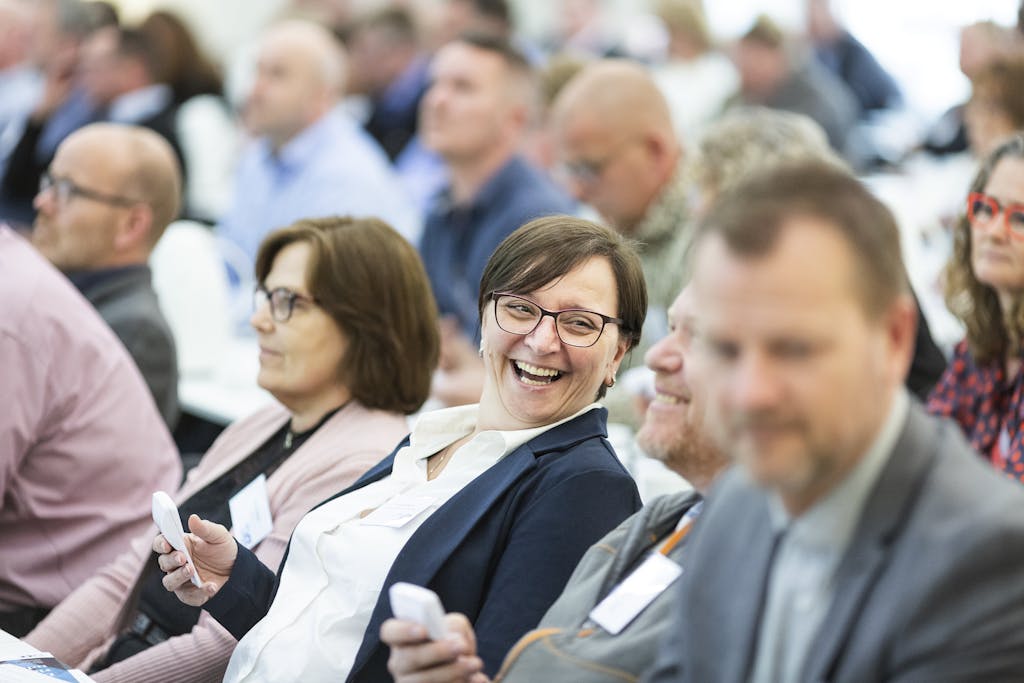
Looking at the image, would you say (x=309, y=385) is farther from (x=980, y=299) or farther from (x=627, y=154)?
(x=627, y=154)

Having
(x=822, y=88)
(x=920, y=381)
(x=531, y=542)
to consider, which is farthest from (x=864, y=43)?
(x=531, y=542)

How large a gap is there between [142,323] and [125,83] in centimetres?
415

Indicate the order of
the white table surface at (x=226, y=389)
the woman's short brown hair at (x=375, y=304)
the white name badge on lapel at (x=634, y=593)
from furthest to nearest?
the white table surface at (x=226, y=389) < the woman's short brown hair at (x=375, y=304) < the white name badge on lapel at (x=634, y=593)

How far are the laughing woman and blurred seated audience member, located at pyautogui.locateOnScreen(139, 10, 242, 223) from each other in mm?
5175

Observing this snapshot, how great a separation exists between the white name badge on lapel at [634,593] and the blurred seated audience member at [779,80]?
6257mm

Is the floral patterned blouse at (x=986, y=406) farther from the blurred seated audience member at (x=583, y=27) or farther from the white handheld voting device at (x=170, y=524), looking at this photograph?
the blurred seated audience member at (x=583, y=27)

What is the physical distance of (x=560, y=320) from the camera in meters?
2.07

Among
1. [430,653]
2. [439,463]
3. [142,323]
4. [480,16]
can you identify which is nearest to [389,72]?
[480,16]

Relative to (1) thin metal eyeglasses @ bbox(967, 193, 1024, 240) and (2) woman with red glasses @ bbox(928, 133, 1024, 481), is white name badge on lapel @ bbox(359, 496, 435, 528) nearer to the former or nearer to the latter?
(2) woman with red glasses @ bbox(928, 133, 1024, 481)

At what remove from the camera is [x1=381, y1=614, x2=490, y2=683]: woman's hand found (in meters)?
1.56

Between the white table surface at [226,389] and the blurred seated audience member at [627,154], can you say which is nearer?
the white table surface at [226,389]

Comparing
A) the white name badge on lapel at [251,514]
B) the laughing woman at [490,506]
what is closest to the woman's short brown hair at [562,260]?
the laughing woman at [490,506]

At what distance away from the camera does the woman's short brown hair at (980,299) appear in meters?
2.66

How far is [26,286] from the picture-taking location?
9.00ft
